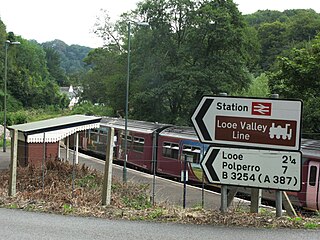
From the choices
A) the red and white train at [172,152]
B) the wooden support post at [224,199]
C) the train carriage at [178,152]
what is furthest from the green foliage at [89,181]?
the train carriage at [178,152]

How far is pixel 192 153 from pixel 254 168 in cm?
1699

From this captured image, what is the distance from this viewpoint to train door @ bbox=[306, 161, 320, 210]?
17578 mm

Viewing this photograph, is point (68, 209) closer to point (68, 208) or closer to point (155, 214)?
point (68, 208)

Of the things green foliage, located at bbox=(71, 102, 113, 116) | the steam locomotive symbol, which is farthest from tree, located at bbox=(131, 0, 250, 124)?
the steam locomotive symbol

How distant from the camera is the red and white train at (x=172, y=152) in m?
18.1

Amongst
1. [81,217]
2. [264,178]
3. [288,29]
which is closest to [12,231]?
[81,217]

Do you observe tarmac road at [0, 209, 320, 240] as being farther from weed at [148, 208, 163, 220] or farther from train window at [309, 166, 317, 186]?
train window at [309, 166, 317, 186]

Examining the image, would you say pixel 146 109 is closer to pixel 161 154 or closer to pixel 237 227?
pixel 161 154

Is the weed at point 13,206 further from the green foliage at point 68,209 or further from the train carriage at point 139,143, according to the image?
the train carriage at point 139,143

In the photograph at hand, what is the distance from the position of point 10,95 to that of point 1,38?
1038 cm

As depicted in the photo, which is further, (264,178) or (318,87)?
(318,87)

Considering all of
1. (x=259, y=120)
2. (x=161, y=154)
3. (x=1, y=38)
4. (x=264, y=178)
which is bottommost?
(x=161, y=154)

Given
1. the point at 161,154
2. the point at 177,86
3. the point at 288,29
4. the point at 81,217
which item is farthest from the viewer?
the point at 288,29

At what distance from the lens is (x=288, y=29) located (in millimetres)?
69688
